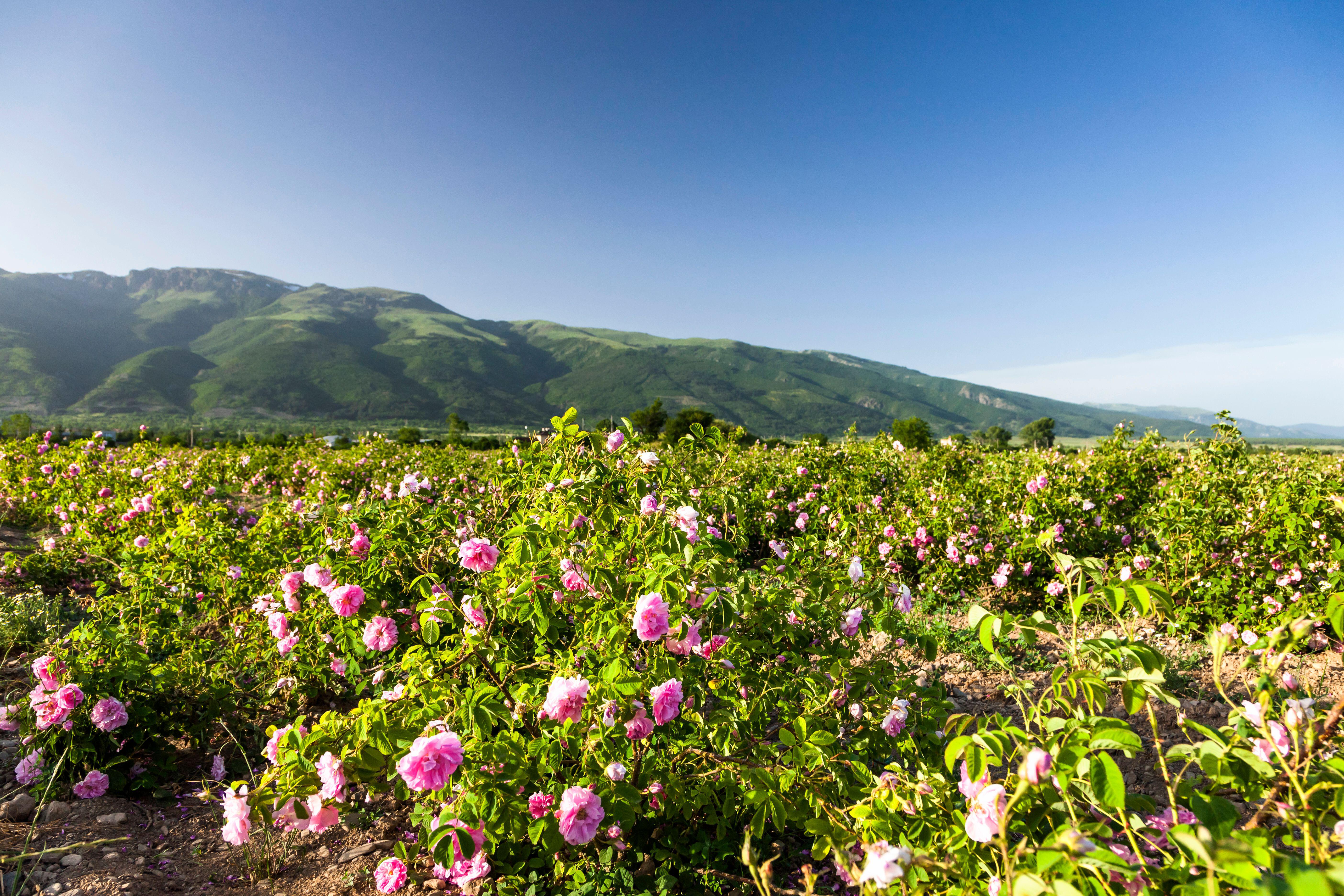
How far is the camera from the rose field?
131 cm

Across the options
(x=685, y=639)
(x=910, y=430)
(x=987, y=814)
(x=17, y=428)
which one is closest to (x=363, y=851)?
(x=685, y=639)

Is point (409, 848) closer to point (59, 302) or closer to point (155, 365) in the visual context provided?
point (155, 365)

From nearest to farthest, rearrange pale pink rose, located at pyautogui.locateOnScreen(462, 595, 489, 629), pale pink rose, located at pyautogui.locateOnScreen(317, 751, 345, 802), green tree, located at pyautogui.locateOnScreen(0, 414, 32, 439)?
Answer: pale pink rose, located at pyautogui.locateOnScreen(317, 751, 345, 802), pale pink rose, located at pyautogui.locateOnScreen(462, 595, 489, 629), green tree, located at pyautogui.locateOnScreen(0, 414, 32, 439)

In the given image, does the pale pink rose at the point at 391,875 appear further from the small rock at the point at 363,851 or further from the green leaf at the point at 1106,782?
the green leaf at the point at 1106,782

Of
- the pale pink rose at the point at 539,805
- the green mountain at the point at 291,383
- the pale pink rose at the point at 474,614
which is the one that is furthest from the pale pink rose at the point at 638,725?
the green mountain at the point at 291,383

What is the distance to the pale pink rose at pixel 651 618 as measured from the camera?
175cm

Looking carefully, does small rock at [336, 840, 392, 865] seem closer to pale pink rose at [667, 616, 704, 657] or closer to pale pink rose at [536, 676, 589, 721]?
pale pink rose at [536, 676, 589, 721]

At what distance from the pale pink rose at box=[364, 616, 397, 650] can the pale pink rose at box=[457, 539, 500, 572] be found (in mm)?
441

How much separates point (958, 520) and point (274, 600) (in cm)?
525

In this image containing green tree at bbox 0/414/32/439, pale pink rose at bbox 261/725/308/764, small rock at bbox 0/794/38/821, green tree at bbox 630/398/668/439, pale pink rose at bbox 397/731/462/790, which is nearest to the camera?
pale pink rose at bbox 397/731/462/790

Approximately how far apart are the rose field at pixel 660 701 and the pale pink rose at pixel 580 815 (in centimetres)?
1

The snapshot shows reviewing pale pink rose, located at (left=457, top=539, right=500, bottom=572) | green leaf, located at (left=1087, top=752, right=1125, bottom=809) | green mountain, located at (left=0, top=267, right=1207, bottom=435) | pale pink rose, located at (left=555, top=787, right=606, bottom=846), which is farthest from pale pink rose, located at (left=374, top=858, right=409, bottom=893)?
green mountain, located at (left=0, top=267, right=1207, bottom=435)

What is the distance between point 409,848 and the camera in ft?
6.13

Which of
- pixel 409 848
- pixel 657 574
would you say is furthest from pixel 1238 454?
pixel 409 848
